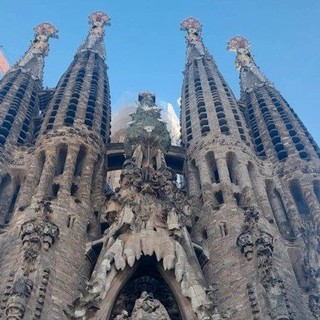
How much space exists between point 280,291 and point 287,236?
6.34m

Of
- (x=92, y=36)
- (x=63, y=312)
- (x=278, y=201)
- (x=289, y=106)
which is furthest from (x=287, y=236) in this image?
(x=92, y=36)

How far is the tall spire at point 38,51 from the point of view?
43844 millimetres

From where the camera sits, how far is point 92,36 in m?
51.9

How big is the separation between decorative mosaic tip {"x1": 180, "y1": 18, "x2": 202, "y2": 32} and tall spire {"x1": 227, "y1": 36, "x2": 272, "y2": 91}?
3502 millimetres

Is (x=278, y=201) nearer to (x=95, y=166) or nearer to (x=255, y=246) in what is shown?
(x=255, y=246)

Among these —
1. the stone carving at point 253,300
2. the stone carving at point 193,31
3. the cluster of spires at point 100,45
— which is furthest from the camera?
the stone carving at point 193,31

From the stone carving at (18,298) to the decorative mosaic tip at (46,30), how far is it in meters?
36.0

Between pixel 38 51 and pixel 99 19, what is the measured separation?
31.2 ft

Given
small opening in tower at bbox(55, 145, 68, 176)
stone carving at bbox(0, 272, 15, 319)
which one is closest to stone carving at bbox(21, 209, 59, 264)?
stone carving at bbox(0, 272, 15, 319)

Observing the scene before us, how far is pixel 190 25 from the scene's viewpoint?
57.0 m

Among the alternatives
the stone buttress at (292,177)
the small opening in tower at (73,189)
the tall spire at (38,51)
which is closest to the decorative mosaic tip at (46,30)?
the tall spire at (38,51)

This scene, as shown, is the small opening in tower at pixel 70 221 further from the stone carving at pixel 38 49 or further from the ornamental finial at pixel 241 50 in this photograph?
the ornamental finial at pixel 241 50

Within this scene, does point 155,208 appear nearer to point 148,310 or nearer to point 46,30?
point 148,310

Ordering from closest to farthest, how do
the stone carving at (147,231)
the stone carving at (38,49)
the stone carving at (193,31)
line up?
the stone carving at (147,231), the stone carving at (38,49), the stone carving at (193,31)
